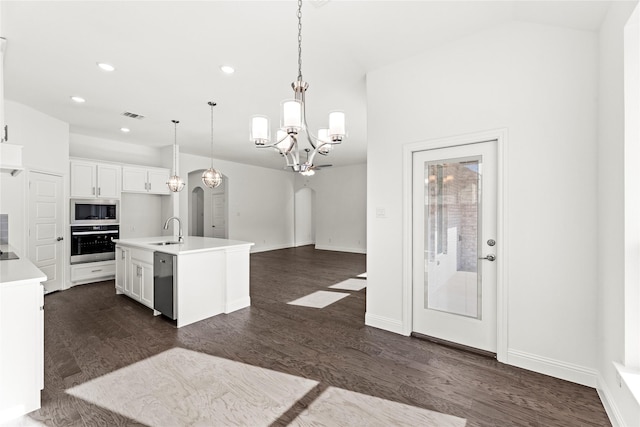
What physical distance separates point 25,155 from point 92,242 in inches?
68.3

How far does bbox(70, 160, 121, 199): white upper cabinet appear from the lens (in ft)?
16.8

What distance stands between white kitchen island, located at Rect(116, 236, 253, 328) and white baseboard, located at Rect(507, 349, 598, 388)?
304cm

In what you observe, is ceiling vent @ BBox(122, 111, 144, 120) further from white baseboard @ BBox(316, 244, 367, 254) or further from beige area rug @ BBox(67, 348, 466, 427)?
white baseboard @ BBox(316, 244, 367, 254)

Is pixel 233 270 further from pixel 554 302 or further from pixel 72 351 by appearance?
pixel 554 302

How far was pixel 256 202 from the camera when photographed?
9.44 m

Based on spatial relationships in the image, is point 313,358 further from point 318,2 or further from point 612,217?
point 318,2

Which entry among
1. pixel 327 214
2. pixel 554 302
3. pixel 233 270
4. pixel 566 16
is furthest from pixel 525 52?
pixel 327 214

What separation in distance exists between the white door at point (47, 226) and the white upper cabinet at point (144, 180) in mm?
1147

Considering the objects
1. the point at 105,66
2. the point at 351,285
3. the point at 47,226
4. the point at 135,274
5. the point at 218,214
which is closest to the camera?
the point at 105,66

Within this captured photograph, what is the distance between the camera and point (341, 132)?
7.23ft

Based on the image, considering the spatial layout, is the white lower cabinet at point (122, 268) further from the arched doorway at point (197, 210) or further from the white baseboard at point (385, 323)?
the arched doorway at point (197, 210)

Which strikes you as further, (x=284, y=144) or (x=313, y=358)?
(x=313, y=358)

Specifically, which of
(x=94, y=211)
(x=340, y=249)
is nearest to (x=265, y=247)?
(x=340, y=249)

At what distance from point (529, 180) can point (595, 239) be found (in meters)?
0.61
